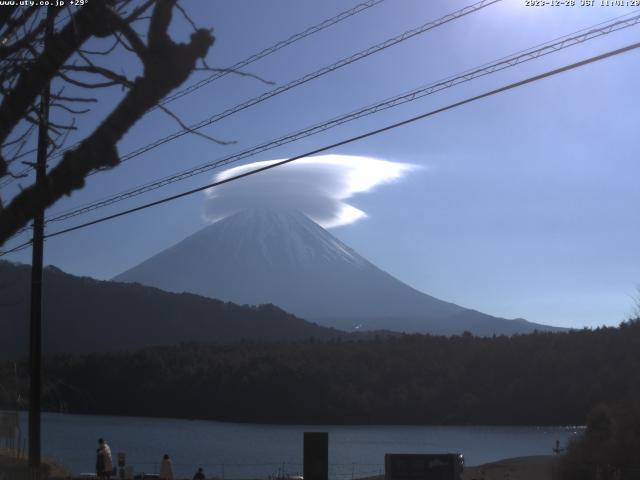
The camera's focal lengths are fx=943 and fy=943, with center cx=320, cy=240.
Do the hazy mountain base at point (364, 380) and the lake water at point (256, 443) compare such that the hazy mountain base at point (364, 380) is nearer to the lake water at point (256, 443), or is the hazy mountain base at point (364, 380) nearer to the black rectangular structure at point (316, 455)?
the lake water at point (256, 443)

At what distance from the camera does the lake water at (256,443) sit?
48.5 metres

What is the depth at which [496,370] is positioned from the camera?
8088cm

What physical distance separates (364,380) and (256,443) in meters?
23.1

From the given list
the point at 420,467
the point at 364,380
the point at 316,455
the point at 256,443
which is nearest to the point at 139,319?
the point at 364,380

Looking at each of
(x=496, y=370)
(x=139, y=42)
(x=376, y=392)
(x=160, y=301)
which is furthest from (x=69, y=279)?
(x=139, y=42)

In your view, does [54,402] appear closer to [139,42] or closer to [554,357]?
[139,42]

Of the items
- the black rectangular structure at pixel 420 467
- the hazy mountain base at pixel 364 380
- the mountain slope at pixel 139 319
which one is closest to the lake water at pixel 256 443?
the hazy mountain base at pixel 364 380

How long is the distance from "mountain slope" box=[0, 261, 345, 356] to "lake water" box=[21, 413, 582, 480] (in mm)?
20428

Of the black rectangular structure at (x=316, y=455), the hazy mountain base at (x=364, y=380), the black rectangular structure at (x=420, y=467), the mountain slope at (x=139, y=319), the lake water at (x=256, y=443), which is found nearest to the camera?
the black rectangular structure at (x=316, y=455)

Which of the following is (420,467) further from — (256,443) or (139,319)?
(139,319)

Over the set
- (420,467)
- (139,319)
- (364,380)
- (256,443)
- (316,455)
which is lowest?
(256,443)

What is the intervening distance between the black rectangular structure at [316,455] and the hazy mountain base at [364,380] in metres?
58.6

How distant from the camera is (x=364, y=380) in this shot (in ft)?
278

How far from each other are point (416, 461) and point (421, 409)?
63499mm
